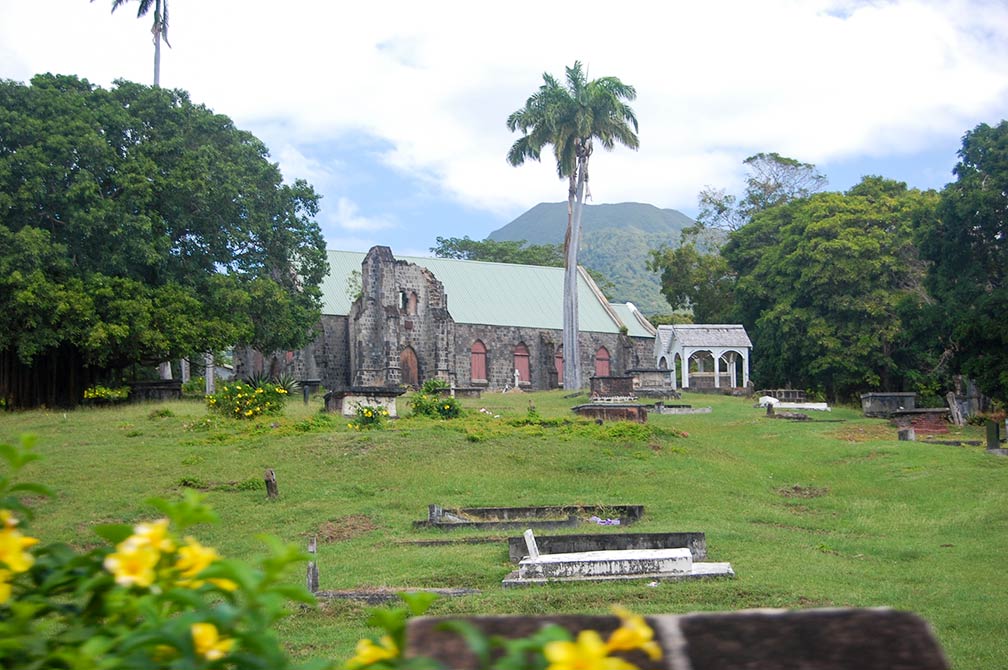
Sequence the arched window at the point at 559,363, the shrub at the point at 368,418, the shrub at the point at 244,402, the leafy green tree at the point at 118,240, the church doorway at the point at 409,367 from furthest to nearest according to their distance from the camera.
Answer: the arched window at the point at 559,363 < the church doorway at the point at 409,367 < the leafy green tree at the point at 118,240 < the shrub at the point at 244,402 < the shrub at the point at 368,418

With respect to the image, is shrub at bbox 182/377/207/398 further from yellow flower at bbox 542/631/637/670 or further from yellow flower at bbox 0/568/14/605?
yellow flower at bbox 542/631/637/670

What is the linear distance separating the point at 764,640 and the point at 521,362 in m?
50.0

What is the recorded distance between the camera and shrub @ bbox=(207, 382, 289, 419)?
24.1 meters

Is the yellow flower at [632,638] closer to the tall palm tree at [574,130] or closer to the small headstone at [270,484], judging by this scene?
the small headstone at [270,484]

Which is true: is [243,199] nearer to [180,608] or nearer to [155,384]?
[155,384]

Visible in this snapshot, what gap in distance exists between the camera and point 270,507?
16031 millimetres

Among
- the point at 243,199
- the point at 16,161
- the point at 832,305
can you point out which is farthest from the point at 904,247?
the point at 16,161

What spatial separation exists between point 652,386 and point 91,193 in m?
20.9

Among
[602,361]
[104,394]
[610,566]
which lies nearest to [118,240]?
[104,394]

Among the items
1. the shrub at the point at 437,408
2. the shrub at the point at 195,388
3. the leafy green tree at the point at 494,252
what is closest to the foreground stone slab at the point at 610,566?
the shrub at the point at 437,408

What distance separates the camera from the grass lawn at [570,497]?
9.71 m

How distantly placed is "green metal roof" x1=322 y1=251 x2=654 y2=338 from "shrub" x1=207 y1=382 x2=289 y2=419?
23.5 m

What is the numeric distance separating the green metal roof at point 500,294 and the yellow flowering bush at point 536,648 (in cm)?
4701

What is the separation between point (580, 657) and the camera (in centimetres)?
163
